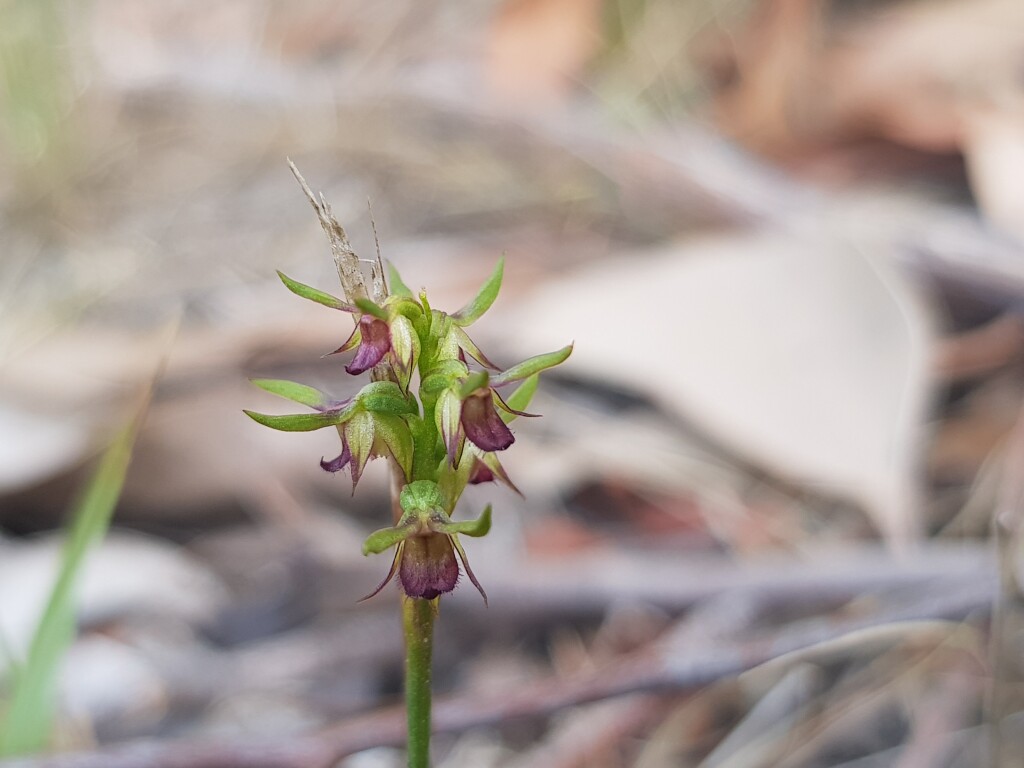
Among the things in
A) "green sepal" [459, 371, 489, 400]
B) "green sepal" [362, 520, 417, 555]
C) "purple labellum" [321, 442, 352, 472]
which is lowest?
"green sepal" [362, 520, 417, 555]

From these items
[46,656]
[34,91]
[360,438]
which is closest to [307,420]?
[360,438]

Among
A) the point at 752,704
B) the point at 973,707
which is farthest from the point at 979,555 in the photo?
the point at 752,704

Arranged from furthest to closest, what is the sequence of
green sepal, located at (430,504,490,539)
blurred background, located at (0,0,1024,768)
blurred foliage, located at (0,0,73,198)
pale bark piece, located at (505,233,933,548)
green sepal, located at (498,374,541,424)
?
blurred foliage, located at (0,0,73,198) → pale bark piece, located at (505,233,933,548) → blurred background, located at (0,0,1024,768) → green sepal, located at (498,374,541,424) → green sepal, located at (430,504,490,539)

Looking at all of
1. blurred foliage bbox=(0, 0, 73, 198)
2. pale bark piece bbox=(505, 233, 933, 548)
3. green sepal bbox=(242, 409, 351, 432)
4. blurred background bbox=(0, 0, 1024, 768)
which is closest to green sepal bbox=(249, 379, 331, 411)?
green sepal bbox=(242, 409, 351, 432)

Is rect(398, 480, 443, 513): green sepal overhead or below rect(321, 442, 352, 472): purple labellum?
below

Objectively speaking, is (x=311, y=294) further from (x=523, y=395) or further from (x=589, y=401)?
(x=589, y=401)

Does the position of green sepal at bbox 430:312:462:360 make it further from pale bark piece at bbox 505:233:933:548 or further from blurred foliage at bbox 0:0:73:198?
blurred foliage at bbox 0:0:73:198
